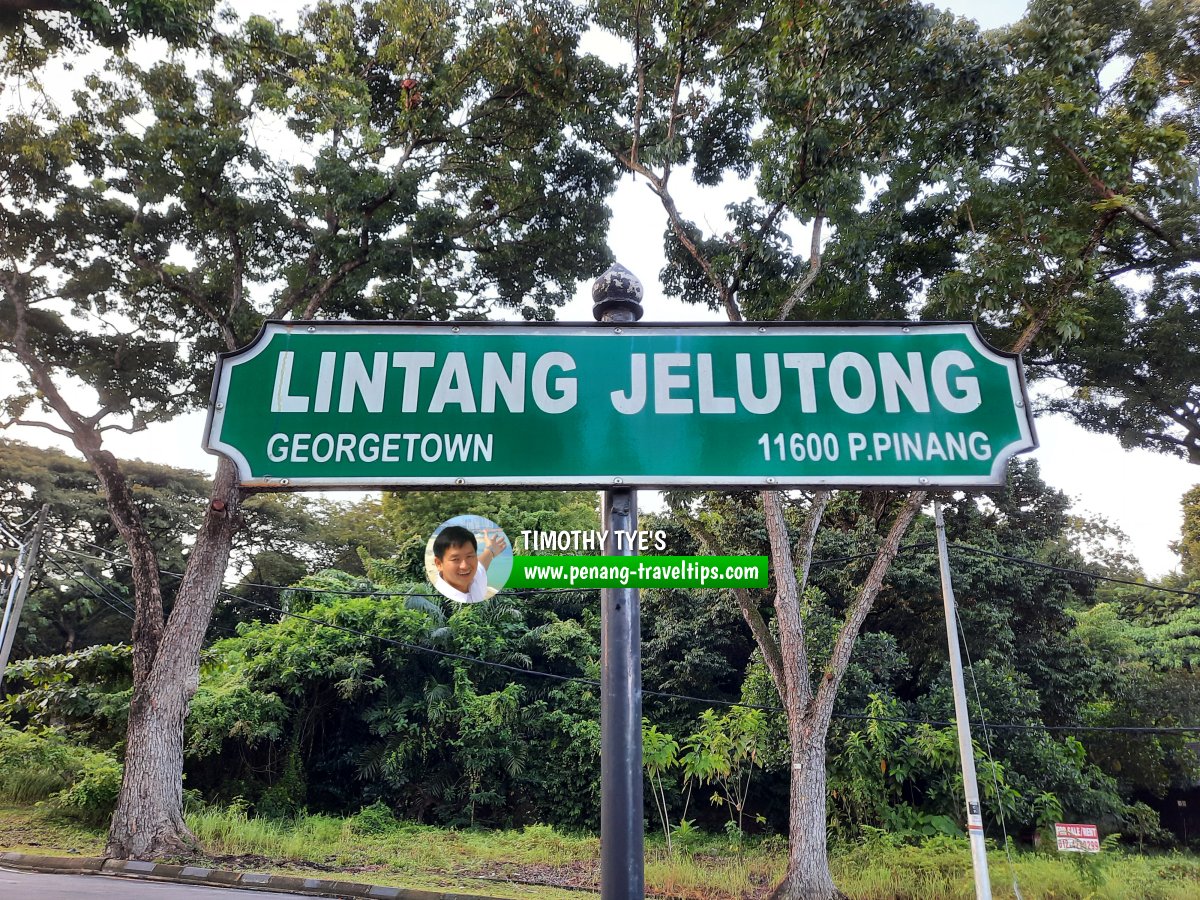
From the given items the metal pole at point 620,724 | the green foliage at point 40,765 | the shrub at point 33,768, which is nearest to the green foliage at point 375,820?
the green foliage at point 40,765

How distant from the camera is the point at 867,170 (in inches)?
374

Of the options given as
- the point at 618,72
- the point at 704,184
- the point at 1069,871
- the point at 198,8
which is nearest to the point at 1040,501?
the point at 1069,871

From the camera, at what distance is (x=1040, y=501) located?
1734cm

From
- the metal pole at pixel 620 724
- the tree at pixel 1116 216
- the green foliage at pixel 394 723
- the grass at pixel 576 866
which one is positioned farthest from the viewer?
the green foliage at pixel 394 723

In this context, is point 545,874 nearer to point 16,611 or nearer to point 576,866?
point 576,866

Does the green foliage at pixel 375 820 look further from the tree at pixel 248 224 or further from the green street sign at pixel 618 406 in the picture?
the green street sign at pixel 618 406

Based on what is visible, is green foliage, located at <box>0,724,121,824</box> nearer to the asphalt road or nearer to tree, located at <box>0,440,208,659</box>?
the asphalt road

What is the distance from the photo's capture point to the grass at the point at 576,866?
10.6 meters

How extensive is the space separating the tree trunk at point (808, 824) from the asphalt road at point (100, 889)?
665 centimetres

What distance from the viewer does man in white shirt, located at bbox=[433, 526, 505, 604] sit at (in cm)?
121

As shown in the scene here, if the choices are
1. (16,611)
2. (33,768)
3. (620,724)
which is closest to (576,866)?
(16,611)

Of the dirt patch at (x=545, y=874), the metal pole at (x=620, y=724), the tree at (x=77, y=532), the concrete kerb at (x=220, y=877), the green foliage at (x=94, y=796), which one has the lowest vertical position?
the dirt patch at (x=545, y=874)

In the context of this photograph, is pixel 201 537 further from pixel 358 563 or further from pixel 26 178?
pixel 358 563

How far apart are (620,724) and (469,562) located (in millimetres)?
364
